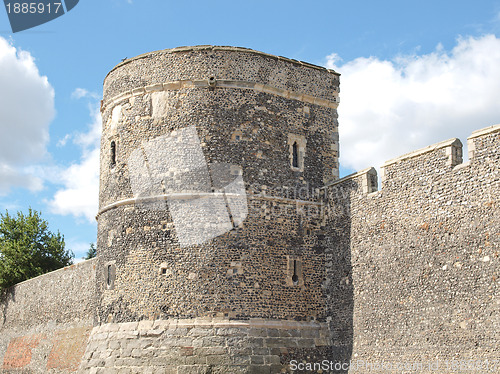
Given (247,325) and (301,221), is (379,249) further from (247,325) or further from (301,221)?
(247,325)

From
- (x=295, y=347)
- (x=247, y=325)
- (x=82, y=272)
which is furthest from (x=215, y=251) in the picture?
(x=82, y=272)

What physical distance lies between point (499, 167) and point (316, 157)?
5.22m

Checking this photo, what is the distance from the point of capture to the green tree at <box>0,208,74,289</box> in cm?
2739

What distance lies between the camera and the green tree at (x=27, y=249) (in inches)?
1078

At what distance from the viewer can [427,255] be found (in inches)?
534

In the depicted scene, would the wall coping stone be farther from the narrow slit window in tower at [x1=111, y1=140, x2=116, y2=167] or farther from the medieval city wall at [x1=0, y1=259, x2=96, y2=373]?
the medieval city wall at [x1=0, y1=259, x2=96, y2=373]

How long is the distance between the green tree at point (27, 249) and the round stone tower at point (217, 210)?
11570 millimetres

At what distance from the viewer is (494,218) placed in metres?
12.4

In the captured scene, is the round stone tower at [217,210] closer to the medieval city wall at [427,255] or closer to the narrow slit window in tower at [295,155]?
the narrow slit window in tower at [295,155]

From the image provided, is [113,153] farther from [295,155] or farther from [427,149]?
[427,149]

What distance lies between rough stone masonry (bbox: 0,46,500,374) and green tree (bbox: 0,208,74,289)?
457 inches

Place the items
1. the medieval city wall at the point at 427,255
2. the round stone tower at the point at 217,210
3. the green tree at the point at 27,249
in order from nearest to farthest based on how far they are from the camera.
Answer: the medieval city wall at the point at 427,255, the round stone tower at the point at 217,210, the green tree at the point at 27,249

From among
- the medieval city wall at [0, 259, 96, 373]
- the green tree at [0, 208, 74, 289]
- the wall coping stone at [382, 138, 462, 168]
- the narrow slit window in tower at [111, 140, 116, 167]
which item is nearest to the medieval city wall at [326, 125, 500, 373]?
the wall coping stone at [382, 138, 462, 168]

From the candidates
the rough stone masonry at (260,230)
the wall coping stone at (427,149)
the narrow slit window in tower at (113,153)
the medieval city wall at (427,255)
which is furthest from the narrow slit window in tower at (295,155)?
the narrow slit window in tower at (113,153)
